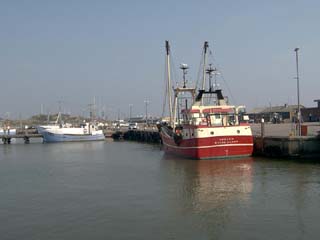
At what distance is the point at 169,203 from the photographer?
71.2ft

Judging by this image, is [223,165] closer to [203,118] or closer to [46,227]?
[203,118]

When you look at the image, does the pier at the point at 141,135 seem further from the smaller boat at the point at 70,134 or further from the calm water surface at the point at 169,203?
the calm water surface at the point at 169,203

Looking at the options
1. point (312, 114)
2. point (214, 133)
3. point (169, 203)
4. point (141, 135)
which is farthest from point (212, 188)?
point (141, 135)

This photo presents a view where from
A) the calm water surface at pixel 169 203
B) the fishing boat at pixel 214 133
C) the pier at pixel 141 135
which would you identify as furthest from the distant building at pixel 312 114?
the calm water surface at pixel 169 203

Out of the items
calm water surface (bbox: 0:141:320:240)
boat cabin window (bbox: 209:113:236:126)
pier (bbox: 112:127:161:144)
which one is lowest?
calm water surface (bbox: 0:141:320:240)

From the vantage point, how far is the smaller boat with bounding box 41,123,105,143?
94312mm

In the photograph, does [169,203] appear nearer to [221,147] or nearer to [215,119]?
[221,147]

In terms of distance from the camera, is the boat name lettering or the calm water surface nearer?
the calm water surface

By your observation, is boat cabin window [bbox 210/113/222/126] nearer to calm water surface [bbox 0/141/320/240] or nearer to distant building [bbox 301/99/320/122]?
calm water surface [bbox 0/141/320/240]

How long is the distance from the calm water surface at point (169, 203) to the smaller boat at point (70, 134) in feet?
198

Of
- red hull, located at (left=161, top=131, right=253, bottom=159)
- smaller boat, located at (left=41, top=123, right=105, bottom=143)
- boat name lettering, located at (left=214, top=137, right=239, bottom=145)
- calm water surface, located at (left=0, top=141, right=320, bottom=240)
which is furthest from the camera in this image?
smaller boat, located at (left=41, top=123, right=105, bottom=143)

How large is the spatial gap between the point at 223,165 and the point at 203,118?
6.40 metres

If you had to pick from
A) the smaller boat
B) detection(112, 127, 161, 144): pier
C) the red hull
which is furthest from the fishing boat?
the smaller boat

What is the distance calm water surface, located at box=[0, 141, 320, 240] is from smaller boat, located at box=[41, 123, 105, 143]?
2372 inches
